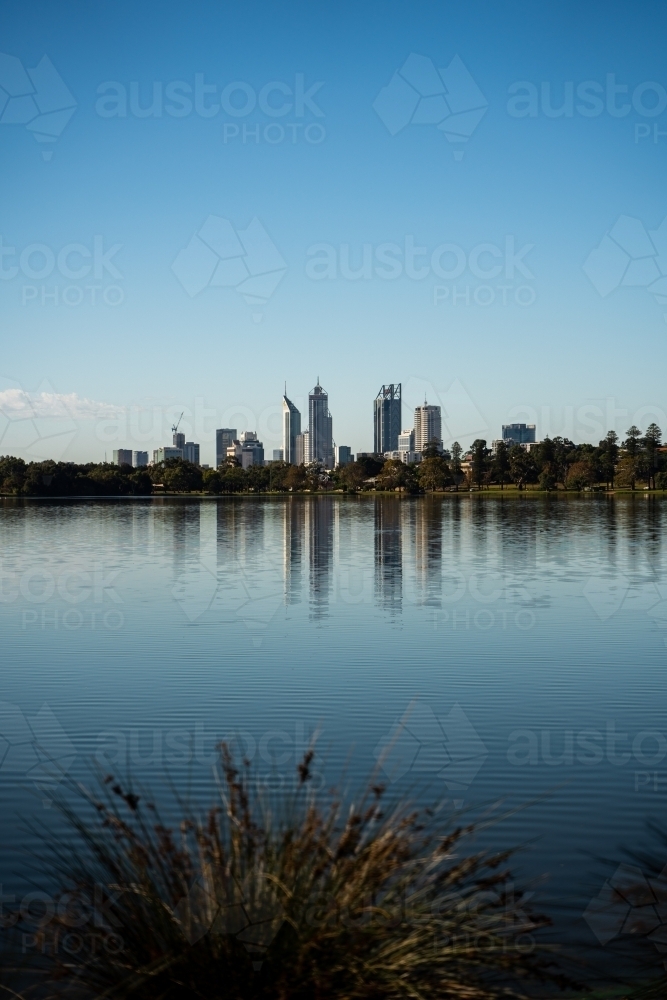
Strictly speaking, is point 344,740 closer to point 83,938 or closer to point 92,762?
point 92,762

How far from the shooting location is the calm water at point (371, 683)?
21.7 feet

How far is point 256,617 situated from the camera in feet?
50.8

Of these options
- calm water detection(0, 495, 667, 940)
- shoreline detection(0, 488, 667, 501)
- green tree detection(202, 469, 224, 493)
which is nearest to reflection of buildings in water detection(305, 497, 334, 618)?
calm water detection(0, 495, 667, 940)

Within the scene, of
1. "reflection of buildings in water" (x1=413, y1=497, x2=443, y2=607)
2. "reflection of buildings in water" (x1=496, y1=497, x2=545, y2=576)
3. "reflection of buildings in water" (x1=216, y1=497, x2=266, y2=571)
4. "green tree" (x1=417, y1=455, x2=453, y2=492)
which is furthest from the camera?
"green tree" (x1=417, y1=455, x2=453, y2=492)

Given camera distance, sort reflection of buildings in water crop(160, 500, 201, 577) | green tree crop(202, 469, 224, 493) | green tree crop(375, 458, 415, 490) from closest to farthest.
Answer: reflection of buildings in water crop(160, 500, 201, 577), green tree crop(375, 458, 415, 490), green tree crop(202, 469, 224, 493)

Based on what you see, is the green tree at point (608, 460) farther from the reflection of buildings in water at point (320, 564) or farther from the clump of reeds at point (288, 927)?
the clump of reeds at point (288, 927)

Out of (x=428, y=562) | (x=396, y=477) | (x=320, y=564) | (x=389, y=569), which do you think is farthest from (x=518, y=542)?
(x=396, y=477)

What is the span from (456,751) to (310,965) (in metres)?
4.52

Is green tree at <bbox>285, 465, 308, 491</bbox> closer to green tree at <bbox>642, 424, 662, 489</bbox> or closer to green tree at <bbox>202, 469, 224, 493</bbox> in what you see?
green tree at <bbox>202, 469, 224, 493</bbox>

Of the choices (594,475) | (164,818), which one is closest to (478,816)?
(164,818)

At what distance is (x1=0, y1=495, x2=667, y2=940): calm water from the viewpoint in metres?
6.60

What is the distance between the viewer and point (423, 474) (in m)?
111

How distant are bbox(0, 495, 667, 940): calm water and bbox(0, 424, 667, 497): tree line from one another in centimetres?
7750

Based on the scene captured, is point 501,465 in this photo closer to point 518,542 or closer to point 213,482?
point 213,482
